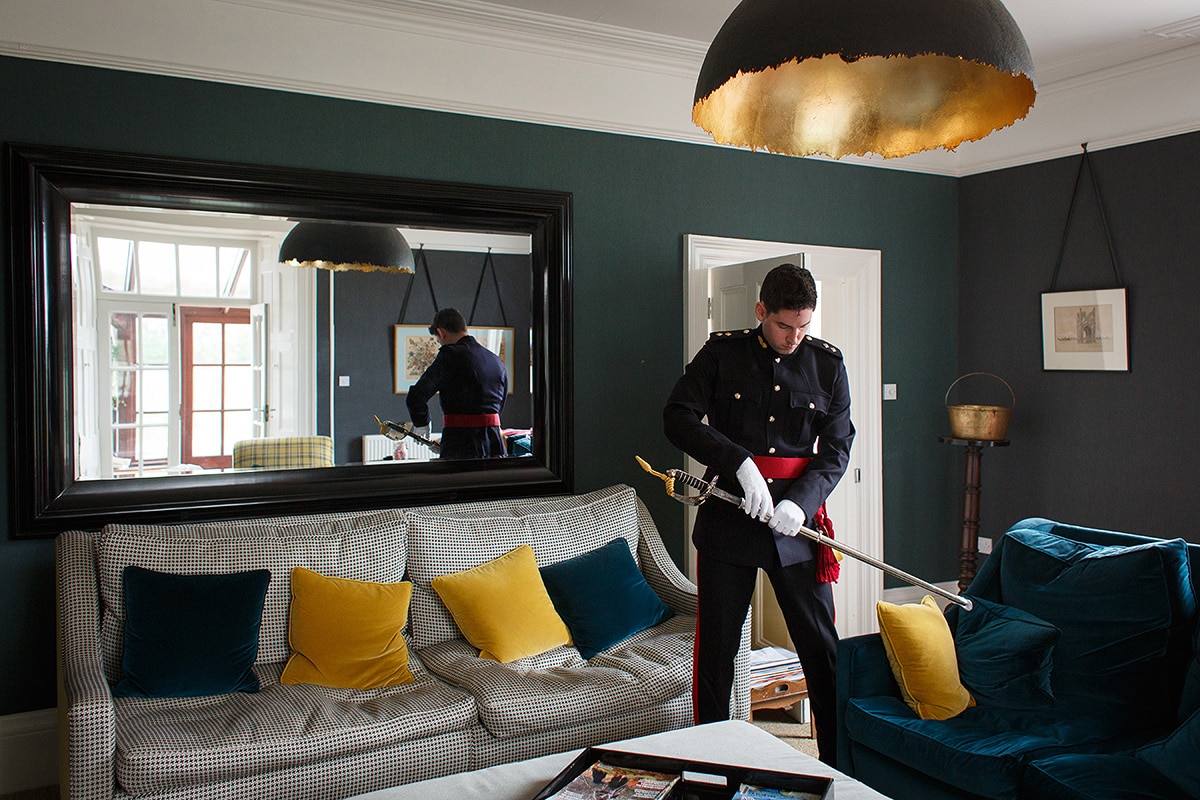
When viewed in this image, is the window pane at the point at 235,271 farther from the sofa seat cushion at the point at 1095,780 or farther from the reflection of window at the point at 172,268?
the sofa seat cushion at the point at 1095,780

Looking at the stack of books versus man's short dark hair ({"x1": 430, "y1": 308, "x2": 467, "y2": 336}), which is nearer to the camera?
the stack of books

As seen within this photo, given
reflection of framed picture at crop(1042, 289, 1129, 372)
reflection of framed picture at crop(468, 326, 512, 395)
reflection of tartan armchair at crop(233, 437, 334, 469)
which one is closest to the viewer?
reflection of tartan armchair at crop(233, 437, 334, 469)

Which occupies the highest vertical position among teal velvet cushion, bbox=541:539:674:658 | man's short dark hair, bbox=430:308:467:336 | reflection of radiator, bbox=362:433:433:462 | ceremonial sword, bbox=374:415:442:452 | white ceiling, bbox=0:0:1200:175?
white ceiling, bbox=0:0:1200:175

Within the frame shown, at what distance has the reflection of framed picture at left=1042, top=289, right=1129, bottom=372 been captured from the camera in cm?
425

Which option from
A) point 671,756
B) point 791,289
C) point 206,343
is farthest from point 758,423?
point 206,343

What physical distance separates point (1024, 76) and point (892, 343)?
3.31m

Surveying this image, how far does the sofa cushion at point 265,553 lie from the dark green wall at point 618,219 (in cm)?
48

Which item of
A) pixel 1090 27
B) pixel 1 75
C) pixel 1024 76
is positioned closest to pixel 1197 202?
pixel 1090 27

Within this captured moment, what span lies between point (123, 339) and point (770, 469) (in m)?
2.20

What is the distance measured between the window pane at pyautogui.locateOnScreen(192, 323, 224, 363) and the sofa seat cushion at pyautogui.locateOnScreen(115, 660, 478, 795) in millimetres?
1139

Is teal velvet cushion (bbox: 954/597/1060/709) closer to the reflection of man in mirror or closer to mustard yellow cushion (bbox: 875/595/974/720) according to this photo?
mustard yellow cushion (bbox: 875/595/974/720)

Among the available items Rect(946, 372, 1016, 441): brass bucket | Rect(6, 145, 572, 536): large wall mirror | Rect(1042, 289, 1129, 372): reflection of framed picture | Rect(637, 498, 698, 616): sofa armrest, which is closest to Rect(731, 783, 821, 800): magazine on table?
Rect(637, 498, 698, 616): sofa armrest

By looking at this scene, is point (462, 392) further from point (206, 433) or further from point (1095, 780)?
point (1095, 780)

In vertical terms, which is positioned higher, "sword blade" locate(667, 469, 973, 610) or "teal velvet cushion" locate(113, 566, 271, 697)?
"sword blade" locate(667, 469, 973, 610)
